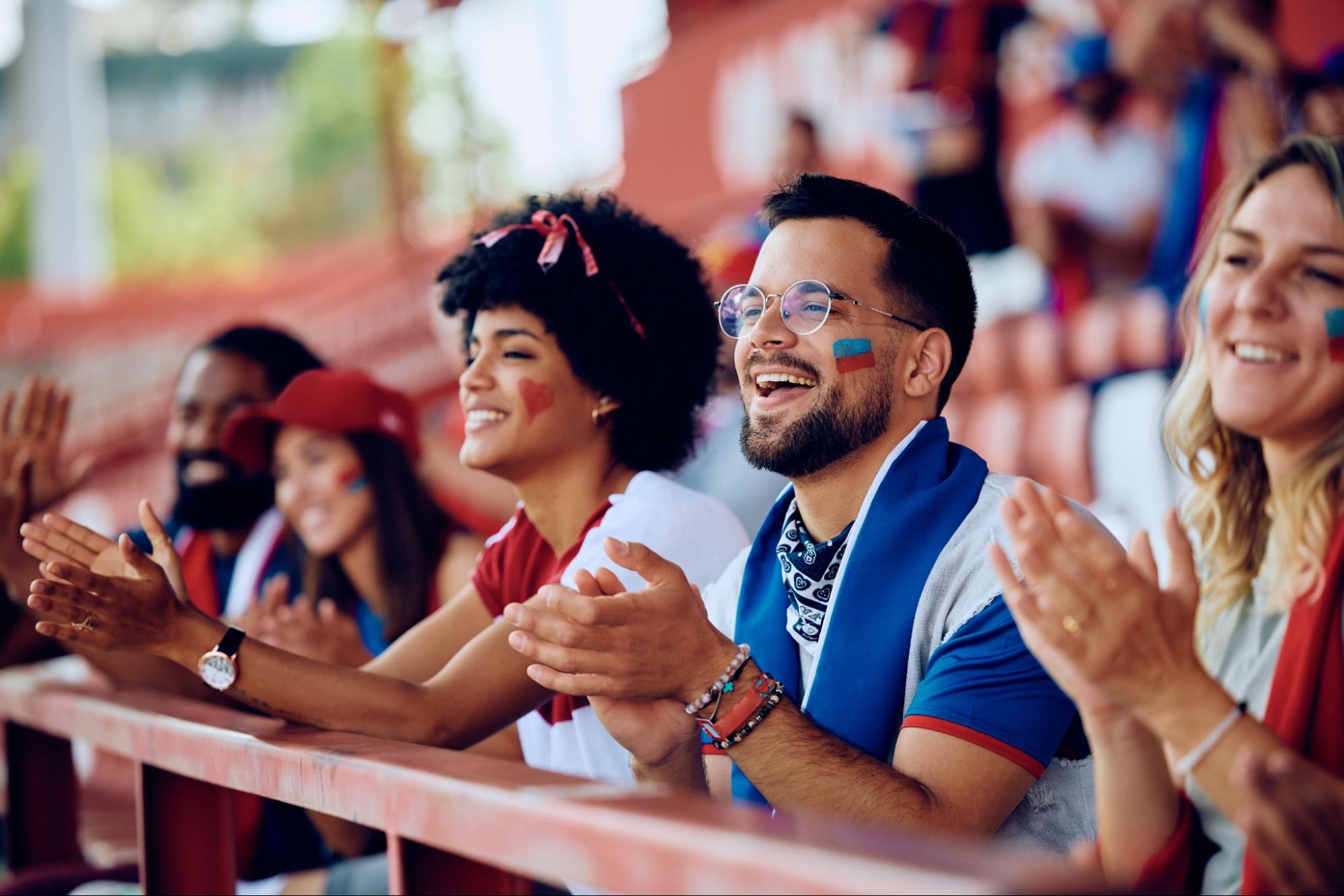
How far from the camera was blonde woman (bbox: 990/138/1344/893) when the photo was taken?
1.40m

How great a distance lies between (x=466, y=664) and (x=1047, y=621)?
1242mm

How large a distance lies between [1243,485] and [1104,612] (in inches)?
47.5

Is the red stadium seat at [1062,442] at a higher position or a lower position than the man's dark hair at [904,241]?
lower

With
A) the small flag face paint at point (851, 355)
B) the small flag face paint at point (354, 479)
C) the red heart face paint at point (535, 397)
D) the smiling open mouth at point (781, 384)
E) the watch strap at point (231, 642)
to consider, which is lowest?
the small flag face paint at point (354, 479)

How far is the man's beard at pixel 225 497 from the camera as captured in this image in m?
4.04

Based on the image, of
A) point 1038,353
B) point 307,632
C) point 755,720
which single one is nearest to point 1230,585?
point 755,720

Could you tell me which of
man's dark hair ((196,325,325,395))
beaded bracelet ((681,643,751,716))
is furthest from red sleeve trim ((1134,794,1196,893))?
man's dark hair ((196,325,325,395))

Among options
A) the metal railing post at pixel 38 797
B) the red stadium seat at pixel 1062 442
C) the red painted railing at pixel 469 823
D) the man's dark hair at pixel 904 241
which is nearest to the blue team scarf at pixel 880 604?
the man's dark hair at pixel 904 241

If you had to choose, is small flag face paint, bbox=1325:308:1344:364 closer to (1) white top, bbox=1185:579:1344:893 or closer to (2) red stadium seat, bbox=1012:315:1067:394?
(1) white top, bbox=1185:579:1344:893

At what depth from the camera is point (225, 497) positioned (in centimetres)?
406

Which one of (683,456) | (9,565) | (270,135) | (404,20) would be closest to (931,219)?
(683,456)

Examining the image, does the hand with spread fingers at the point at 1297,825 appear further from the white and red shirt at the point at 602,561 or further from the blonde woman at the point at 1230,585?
the white and red shirt at the point at 602,561

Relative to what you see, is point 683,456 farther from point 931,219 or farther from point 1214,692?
point 1214,692

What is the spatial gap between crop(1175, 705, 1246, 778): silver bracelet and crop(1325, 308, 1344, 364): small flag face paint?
0.99m
